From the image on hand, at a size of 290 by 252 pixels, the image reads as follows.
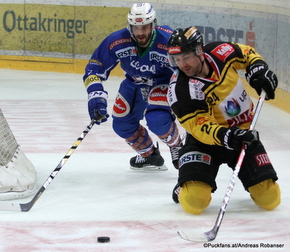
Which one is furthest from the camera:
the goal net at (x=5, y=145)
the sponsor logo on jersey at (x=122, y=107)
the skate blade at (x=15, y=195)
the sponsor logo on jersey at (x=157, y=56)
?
the sponsor logo on jersey at (x=122, y=107)

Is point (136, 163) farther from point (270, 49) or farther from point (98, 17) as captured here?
point (98, 17)

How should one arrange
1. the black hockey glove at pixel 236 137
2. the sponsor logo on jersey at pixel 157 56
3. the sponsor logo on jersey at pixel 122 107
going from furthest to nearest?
the sponsor logo on jersey at pixel 122 107 → the sponsor logo on jersey at pixel 157 56 → the black hockey glove at pixel 236 137

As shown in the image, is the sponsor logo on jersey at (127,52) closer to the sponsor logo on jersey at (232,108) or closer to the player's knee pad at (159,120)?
the player's knee pad at (159,120)

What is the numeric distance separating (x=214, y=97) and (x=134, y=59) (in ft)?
2.84

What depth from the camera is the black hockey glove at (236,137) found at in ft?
9.68

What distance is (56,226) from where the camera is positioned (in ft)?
9.94

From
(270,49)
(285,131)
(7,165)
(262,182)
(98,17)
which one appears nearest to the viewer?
(262,182)

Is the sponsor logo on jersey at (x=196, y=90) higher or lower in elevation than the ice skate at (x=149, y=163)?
higher

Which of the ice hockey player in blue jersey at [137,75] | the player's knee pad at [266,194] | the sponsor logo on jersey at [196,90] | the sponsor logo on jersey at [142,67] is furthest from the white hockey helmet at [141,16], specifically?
the player's knee pad at [266,194]

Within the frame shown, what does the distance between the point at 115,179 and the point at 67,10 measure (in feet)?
15.8

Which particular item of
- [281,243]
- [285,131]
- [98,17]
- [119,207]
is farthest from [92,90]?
Answer: [98,17]

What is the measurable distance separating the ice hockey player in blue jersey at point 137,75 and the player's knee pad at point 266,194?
875 mm

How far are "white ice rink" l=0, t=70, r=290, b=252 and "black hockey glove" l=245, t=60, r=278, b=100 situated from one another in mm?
604

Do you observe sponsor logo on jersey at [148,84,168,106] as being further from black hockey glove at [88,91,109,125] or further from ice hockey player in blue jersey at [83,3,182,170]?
black hockey glove at [88,91,109,125]
